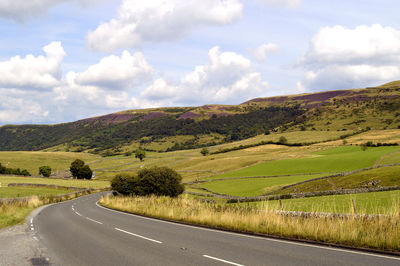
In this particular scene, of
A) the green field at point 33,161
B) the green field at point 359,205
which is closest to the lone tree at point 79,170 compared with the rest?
the green field at point 33,161

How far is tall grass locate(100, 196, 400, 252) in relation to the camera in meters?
11.2

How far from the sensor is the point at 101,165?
17338cm

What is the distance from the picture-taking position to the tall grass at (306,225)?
36.6 feet

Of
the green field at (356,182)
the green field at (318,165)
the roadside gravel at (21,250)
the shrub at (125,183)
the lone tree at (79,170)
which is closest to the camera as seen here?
the roadside gravel at (21,250)

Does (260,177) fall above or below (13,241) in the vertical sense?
→ below

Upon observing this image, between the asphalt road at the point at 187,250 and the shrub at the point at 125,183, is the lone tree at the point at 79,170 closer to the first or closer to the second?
the shrub at the point at 125,183

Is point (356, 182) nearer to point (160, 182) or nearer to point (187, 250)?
point (160, 182)

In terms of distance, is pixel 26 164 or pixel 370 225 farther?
pixel 26 164

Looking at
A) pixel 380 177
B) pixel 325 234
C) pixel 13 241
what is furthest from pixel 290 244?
pixel 380 177

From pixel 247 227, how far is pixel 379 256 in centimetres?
640

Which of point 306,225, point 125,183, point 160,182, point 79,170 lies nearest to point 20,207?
point 160,182

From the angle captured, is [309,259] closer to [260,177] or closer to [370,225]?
[370,225]

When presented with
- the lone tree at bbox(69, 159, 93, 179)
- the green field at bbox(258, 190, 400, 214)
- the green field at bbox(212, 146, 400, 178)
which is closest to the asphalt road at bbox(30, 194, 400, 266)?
the green field at bbox(258, 190, 400, 214)

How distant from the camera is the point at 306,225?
13.5 meters
